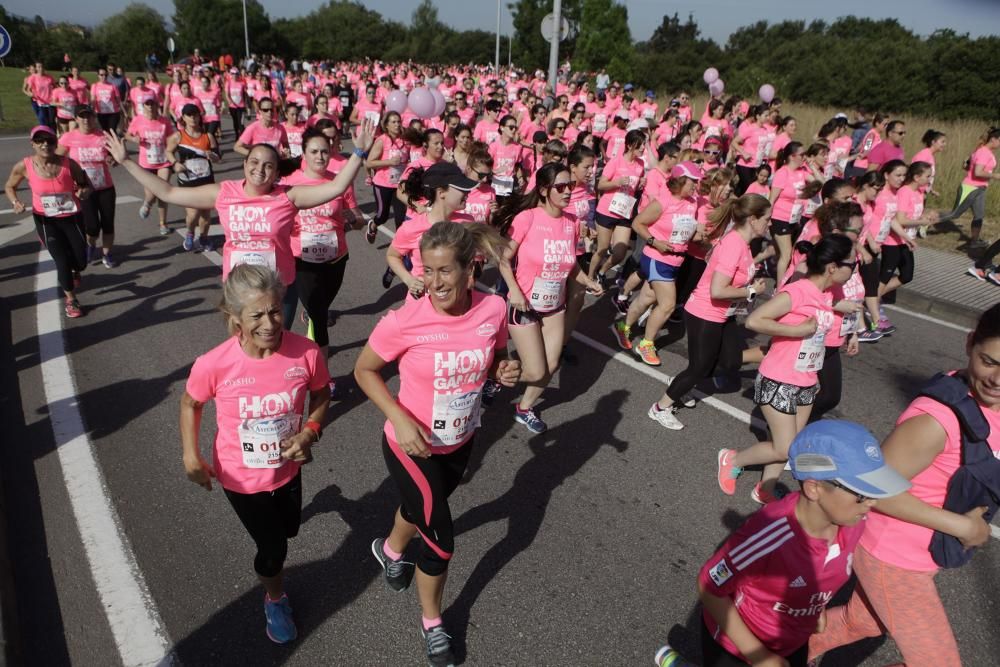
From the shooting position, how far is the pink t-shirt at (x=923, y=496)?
7.49 feet

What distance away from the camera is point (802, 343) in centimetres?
396

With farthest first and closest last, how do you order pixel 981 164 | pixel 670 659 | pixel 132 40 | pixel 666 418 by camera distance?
pixel 132 40 → pixel 981 164 → pixel 666 418 → pixel 670 659

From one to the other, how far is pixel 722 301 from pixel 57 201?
21.0 feet

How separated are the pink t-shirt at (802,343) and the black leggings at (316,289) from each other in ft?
11.6

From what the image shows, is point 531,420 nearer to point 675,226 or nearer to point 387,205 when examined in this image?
point 675,226

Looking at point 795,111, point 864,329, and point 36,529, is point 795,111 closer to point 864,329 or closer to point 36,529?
point 864,329

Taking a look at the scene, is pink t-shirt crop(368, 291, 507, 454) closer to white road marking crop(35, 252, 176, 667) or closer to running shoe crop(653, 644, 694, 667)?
running shoe crop(653, 644, 694, 667)

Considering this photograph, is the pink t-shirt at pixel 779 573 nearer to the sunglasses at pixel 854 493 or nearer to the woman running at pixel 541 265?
the sunglasses at pixel 854 493

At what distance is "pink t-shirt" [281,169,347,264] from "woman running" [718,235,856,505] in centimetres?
337

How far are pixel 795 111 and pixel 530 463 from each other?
2642 cm

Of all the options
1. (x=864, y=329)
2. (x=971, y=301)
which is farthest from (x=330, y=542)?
(x=971, y=301)

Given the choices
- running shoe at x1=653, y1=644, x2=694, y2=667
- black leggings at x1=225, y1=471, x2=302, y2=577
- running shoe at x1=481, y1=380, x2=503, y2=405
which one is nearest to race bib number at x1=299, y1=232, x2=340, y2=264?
running shoe at x1=481, y1=380, x2=503, y2=405

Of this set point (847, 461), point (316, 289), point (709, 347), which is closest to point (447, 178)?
point (316, 289)

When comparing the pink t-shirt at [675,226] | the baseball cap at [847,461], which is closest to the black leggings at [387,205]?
the pink t-shirt at [675,226]
